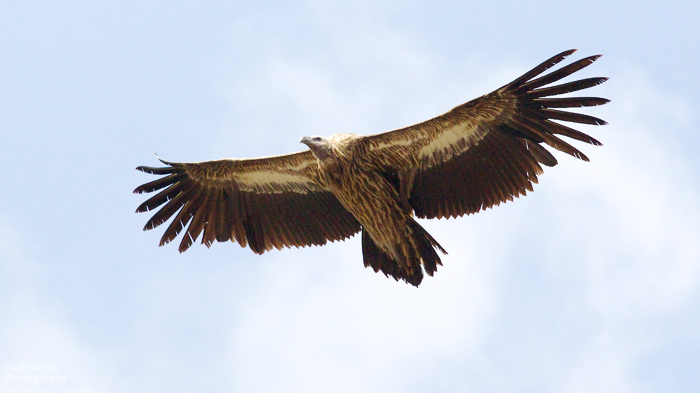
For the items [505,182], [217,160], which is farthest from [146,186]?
[505,182]

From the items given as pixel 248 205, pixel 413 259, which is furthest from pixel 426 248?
pixel 248 205

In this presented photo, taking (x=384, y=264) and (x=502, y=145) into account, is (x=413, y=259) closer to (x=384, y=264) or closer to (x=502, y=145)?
(x=384, y=264)

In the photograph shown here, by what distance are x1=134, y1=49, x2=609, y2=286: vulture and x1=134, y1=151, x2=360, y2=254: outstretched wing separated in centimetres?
1

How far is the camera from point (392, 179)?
13.0 meters

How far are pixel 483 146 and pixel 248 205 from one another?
3.30 meters

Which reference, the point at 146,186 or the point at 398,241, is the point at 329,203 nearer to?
the point at 398,241

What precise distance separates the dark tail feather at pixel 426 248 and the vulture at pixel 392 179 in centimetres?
1

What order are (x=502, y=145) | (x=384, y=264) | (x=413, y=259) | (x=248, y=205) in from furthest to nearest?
1. (x=248, y=205)
2. (x=384, y=264)
3. (x=413, y=259)
4. (x=502, y=145)

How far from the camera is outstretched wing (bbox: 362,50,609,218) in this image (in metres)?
12.0

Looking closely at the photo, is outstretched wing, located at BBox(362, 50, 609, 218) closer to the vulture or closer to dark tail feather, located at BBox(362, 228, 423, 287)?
the vulture

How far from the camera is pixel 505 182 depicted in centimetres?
1255

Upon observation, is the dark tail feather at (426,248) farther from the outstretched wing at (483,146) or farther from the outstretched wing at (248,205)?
the outstretched wing at (248,205)

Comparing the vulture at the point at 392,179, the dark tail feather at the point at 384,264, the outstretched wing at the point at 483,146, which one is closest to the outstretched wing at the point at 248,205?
the vulture at the point at 392,179

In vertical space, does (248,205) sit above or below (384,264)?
above
